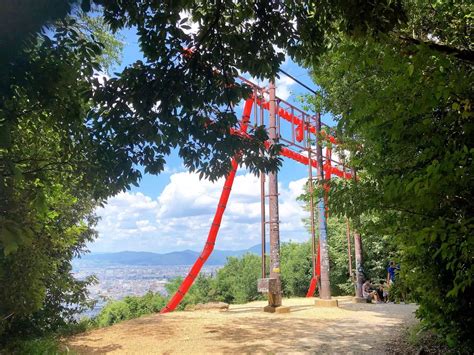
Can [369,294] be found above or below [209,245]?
below

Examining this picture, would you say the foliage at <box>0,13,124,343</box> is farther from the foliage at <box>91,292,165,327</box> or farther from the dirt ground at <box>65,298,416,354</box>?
the foliage at <box>91,292,165,327</box>

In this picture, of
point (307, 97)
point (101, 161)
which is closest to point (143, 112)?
point (101, 161)

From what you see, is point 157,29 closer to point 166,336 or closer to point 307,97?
point 166,336

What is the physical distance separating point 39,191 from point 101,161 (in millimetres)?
858

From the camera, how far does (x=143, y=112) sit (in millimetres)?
3762

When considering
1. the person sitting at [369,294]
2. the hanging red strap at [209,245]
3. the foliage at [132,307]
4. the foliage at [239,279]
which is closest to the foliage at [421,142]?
the person sitting at [369,294]

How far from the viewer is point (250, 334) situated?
773 centimetres

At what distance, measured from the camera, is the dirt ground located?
6578mm

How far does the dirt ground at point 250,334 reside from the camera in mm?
6578

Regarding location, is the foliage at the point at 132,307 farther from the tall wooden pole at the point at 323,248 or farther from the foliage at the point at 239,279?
the tall wooden pole at the point at 323,248

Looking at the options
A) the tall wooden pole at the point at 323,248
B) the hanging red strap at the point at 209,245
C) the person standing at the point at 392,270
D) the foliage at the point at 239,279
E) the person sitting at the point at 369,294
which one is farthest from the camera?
the foliage at the point at 239,279

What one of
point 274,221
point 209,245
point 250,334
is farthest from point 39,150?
point 209,245

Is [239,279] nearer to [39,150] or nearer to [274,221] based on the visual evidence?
[274,221]

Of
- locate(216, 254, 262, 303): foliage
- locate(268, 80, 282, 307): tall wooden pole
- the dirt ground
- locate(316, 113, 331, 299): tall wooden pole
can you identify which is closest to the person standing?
the dirt ground
